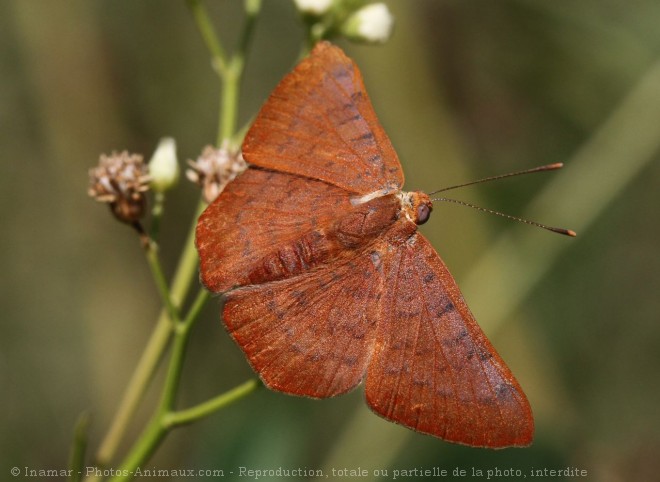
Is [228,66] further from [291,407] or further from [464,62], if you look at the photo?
[464,62]

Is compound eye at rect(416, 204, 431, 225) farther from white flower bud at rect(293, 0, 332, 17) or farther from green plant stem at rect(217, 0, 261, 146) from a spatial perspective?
white flower bud at rect(293, 0, 332, 17)

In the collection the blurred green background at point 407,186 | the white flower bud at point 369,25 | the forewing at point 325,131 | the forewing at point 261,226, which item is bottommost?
the blurred green background at point 407,186

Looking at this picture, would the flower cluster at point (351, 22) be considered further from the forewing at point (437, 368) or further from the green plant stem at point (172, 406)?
the green plant stem at point (172, 406)

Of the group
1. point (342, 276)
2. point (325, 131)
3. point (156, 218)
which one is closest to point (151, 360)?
point (156, 218)

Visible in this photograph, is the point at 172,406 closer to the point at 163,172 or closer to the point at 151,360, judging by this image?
the point at 151,360

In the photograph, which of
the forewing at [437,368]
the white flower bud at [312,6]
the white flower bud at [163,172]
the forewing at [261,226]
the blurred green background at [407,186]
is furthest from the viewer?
the blurred green background at [407,186]

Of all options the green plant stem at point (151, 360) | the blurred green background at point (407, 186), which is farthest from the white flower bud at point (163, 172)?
the blurred green background at point (407, 186)

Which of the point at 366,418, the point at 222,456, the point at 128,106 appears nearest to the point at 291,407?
the point at 222,456
